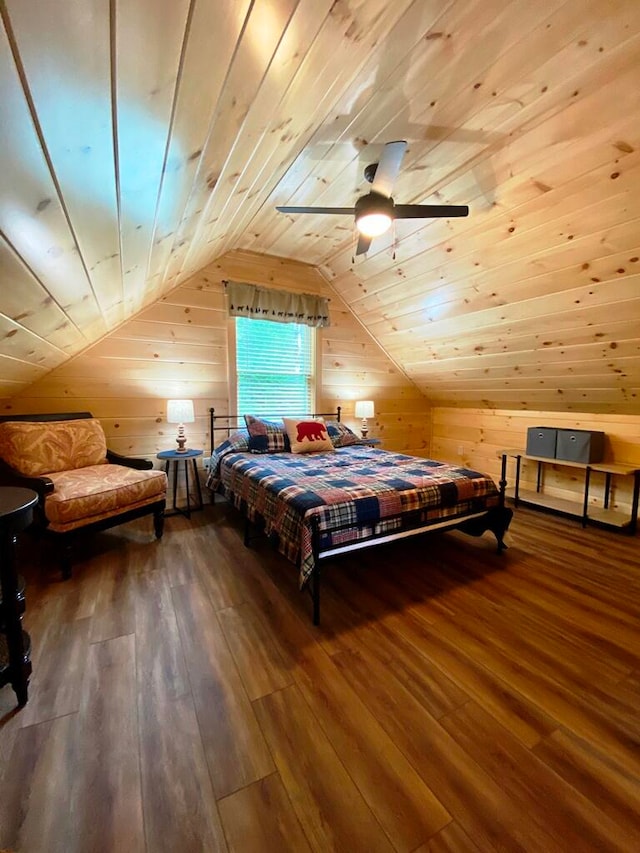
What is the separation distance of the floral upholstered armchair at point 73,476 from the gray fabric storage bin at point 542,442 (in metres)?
3.72

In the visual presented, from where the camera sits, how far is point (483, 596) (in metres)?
2.24

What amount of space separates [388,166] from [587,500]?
3.54 meters

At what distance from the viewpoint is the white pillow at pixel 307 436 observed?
12.0 feet

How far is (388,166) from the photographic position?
1.83 meters

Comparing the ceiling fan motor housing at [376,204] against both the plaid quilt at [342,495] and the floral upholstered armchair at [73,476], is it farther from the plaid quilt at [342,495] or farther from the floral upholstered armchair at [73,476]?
the floral upholstered armchair at [73,476]

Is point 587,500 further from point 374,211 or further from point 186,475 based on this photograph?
point 186,475

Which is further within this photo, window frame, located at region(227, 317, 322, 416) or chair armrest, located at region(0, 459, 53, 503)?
window frame, located at region(227, 317, 322, 416)

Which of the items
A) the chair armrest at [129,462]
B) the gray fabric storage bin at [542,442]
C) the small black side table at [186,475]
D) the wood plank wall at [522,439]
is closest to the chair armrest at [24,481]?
the chair armrest at [129,462]

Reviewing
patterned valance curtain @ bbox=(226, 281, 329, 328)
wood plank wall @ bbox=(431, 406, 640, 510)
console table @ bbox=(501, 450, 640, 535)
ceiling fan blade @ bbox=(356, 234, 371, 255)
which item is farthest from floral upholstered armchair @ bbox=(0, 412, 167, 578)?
wood plank wall @ bbox=(431, 406, 640, 510)

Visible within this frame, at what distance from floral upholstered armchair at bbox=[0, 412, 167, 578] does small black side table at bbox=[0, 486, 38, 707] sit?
986 mm

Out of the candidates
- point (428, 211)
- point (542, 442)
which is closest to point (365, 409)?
point (542, 442)

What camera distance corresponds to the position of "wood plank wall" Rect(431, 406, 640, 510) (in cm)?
356

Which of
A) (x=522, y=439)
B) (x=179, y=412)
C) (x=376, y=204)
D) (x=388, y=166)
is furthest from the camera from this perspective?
(x=522, y=439)

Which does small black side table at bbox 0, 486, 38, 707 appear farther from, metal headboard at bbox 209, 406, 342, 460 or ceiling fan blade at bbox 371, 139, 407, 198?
metal headboard at bbox 209, 406, 342, 460
